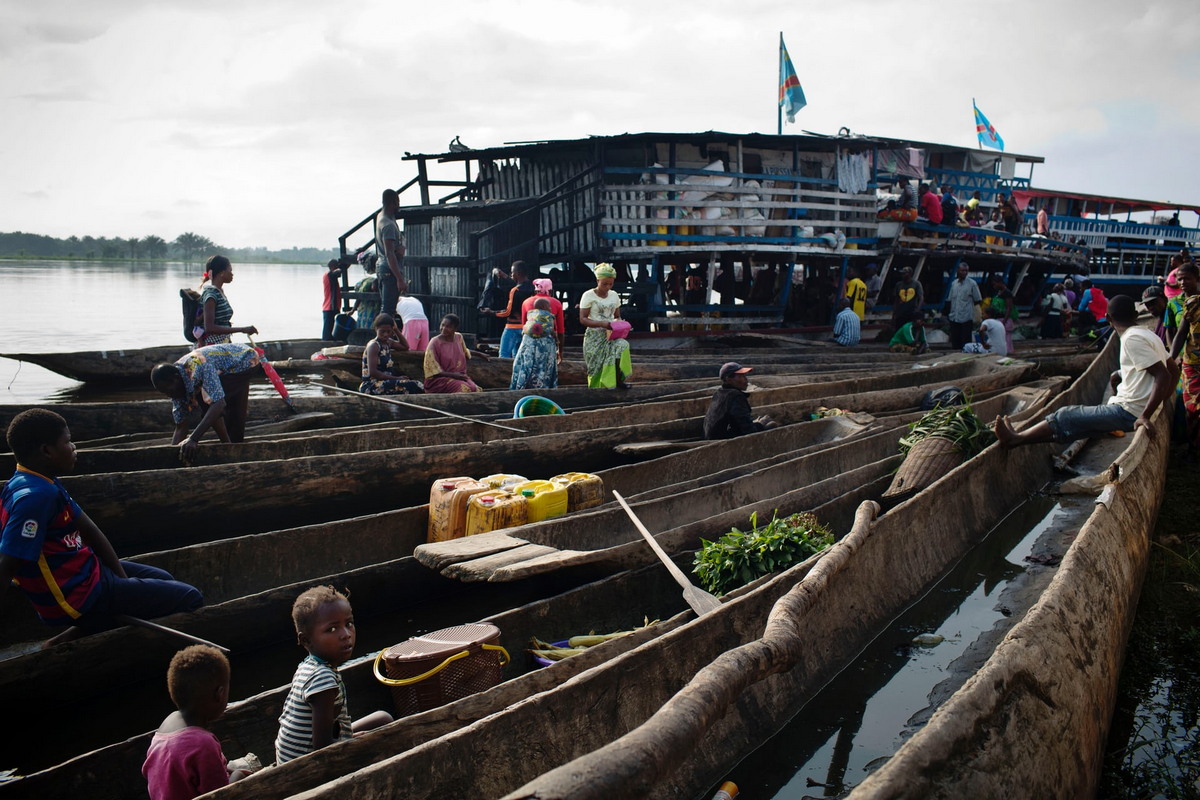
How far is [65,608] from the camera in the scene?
3.30 meters

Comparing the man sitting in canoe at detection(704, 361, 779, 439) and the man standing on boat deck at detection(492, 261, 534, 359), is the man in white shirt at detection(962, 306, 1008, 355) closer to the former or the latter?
the man standing on boat deck at detection(492, 261, 534, 359)

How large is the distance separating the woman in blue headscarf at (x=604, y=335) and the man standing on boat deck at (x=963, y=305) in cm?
884

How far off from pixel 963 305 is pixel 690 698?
14.3 metres

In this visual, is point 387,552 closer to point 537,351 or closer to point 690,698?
point 690,698

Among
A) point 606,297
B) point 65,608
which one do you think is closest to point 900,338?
point 606,297

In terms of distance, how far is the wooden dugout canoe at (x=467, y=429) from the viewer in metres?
5.44

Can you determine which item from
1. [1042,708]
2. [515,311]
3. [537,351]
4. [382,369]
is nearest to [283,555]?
[1042,708]

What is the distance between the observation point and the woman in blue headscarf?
806 centimetres

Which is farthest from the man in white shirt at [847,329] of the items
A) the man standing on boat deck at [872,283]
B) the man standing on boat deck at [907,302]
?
the man standing on boat deck at [872,283]

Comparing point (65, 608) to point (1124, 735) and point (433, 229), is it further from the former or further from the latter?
point (433, 229)

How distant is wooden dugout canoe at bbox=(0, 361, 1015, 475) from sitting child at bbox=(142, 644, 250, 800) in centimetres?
344

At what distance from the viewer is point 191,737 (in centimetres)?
234

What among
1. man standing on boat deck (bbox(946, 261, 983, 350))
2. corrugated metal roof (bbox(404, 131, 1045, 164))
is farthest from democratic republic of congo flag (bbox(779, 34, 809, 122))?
man standing on boat deck (bbox(946, 261, 983, 350))

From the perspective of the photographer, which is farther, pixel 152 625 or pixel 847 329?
pixel 847 329
